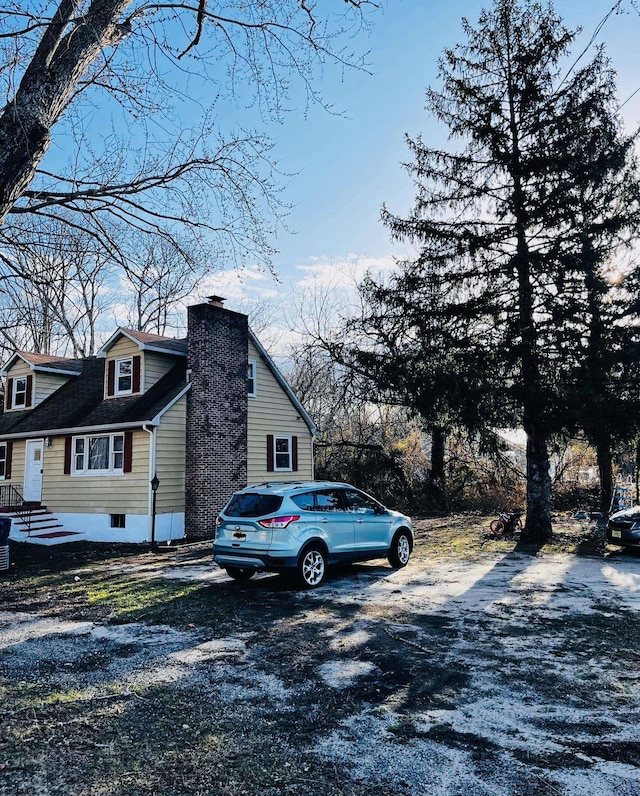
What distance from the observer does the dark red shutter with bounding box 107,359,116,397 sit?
19.3 meters

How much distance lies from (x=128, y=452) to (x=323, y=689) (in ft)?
44.6

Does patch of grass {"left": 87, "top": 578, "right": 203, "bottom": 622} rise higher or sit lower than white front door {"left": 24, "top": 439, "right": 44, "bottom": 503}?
lower

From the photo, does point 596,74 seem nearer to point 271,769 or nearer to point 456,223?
point 456,223

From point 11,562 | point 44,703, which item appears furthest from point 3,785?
point 11,562

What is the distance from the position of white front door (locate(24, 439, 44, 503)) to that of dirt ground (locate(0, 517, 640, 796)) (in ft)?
36.1

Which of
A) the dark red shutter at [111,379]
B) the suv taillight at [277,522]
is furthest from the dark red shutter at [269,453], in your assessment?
the suv taillight at [277,522]

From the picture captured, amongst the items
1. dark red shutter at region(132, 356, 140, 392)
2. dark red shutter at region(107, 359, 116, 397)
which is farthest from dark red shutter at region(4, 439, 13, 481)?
dark red shutter at region(132, 356, 140, 392)

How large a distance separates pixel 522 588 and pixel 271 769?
7.24m

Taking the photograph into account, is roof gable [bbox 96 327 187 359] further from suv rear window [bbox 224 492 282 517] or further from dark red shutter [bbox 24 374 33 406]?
suv rear window [bbox 224 492 282 517]

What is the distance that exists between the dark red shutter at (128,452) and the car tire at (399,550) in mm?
9229

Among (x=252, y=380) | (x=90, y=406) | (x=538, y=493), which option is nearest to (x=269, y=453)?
(x=252, y=380)

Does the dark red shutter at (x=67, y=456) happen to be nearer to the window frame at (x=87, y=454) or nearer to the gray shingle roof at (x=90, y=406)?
the window frame at (x=87, y=454)

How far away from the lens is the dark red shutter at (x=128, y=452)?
17.2 m

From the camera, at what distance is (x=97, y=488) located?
1794cm
